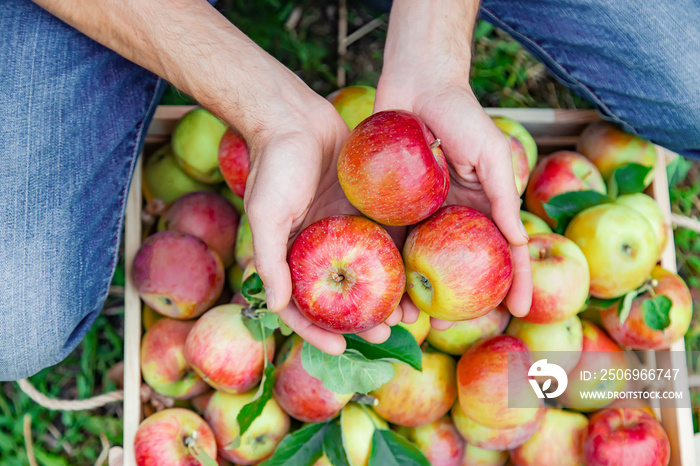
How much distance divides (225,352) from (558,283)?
0.90 metres

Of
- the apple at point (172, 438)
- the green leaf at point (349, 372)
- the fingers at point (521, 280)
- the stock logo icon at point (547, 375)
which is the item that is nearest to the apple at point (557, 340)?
the stock logo icon at point (547, 375)

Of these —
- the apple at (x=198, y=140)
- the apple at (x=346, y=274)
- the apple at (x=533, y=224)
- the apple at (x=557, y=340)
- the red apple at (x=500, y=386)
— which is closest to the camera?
the apple at (x=346, y=274)

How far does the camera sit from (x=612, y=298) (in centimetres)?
174

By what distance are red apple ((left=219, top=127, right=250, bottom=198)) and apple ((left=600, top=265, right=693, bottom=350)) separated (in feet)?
3.84

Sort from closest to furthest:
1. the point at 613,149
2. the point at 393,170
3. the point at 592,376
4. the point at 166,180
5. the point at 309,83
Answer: the point at 393,170 → the point at 592,376 → the point at 613,149 → the point at 166,180 → the point at 309,83

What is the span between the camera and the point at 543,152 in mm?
2180

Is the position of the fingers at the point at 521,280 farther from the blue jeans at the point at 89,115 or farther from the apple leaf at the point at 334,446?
the blue jeans at the point at 89,115

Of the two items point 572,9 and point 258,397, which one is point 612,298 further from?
point 258,397

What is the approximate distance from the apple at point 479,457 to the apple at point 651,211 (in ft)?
2.74

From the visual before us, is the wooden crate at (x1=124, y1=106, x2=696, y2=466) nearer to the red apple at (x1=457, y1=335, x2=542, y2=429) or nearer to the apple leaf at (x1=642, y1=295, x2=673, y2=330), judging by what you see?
the apple leaf at (x1=642, y1=295, x2=673, y2=330)

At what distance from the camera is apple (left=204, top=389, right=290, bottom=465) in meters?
1.65

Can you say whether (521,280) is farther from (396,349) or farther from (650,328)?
(650,328)

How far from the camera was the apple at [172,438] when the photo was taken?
158cm

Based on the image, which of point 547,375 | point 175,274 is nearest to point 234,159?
point 175,274
